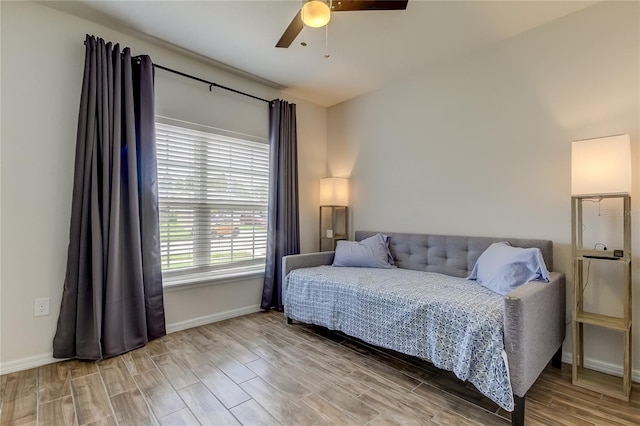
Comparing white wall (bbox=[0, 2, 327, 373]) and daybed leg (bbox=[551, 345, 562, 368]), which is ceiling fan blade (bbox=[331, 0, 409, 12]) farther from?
daybed leg (bbox=[551, 345, 562, 368])

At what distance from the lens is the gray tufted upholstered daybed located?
1.52 metres

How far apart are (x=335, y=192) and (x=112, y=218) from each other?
230cm

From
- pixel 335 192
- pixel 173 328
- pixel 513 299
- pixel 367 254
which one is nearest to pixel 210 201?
pixel 173 328

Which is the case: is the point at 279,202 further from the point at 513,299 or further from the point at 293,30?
the point at 513,299

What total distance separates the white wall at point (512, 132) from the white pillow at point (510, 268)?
42 centimetres

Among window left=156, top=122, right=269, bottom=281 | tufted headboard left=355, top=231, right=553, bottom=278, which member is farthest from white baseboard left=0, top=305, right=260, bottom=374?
tufted headboard left=355, top=231, right=553, bottom=278

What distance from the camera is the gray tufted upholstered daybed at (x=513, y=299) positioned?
4.99 feet

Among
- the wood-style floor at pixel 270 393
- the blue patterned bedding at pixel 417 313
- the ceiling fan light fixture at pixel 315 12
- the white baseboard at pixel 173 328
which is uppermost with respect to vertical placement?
the ceiling fan light fixture at pixel 315 12

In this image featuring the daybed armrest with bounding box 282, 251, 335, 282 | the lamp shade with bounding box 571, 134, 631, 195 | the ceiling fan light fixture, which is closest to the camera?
the ceiling fan light fixture

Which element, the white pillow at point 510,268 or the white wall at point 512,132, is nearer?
the white pillow at point 510,268

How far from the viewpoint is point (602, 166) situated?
6.02ft

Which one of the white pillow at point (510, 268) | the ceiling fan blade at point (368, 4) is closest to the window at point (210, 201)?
the ceiling fan blade at point (368, 4)

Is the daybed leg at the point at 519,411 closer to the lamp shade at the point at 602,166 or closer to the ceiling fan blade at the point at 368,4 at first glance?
the lamp shade at the point at 602,166

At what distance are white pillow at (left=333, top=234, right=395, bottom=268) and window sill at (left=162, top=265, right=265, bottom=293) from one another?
3.10 feet
